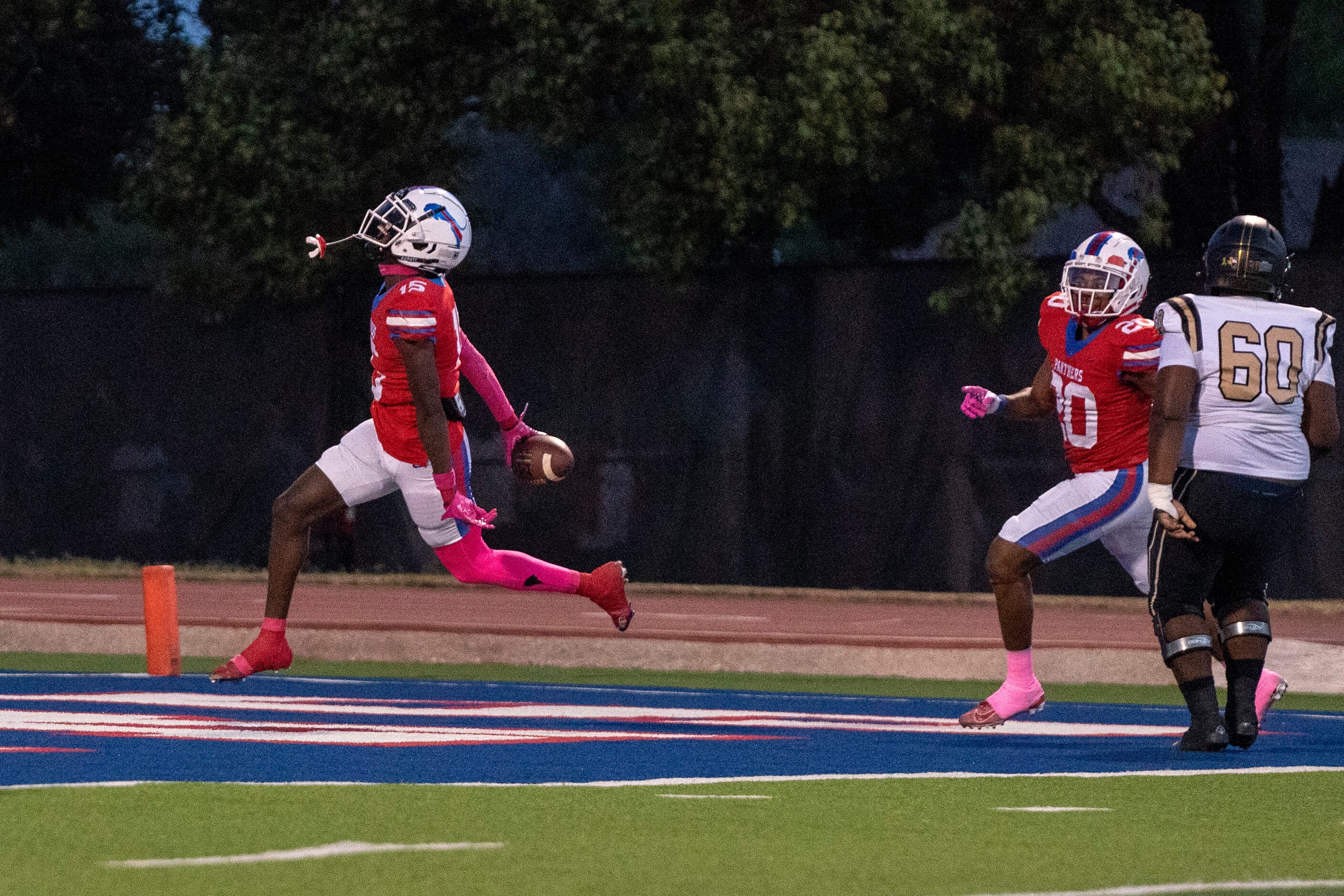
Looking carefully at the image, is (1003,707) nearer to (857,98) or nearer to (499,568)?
(499,568)

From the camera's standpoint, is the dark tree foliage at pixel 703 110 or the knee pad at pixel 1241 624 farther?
the dark tree foliage at pixel 703 110

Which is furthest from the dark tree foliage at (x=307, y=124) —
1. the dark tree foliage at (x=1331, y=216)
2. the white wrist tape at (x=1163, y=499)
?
the white wrist tape at (x=1163, y=499)

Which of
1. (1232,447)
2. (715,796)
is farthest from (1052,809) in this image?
(1232,447)

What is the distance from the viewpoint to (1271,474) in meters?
10.2

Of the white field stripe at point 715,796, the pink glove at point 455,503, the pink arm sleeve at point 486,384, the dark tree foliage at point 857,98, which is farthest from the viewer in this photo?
the dark tree foliage at point 857,98

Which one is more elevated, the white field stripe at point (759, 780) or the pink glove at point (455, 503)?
the pink glove at point (455, 503)

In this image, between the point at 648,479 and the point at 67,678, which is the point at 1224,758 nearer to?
the point at 67,678

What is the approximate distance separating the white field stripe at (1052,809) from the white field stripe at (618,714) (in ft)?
9.48

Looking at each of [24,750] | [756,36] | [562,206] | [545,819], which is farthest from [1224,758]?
[562,206]

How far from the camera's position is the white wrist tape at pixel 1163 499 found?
392 inches

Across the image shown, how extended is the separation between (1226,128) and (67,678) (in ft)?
42.4

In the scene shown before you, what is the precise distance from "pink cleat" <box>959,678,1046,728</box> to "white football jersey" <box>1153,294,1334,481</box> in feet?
4.16

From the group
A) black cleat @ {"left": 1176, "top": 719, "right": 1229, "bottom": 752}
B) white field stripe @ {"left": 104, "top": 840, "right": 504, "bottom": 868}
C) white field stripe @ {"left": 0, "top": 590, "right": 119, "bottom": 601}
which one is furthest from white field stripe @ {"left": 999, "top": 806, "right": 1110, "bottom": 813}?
white field stripe @ {"left": 0, "top": 590, "right": 119, "bottom": 601}

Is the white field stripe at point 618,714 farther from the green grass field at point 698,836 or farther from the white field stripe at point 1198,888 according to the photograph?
the white field stripe at point 1198,888
